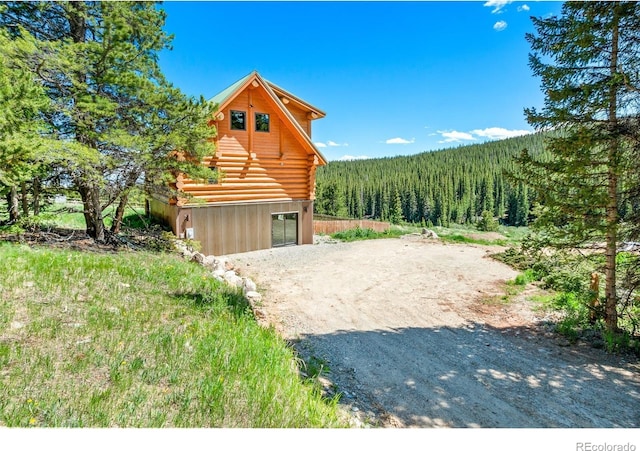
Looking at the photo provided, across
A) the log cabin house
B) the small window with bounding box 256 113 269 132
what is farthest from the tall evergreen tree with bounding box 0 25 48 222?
the small window with bounding box 256 113 269 132

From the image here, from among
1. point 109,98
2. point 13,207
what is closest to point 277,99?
point 109,98

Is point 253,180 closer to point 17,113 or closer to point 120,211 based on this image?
point 120,211

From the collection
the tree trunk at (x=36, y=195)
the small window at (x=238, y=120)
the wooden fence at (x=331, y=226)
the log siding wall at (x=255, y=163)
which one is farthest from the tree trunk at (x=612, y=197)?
the wooden fence at (x=331, y=226)

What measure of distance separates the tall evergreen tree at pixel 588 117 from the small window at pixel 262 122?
1155cm

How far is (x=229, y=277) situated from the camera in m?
9.74

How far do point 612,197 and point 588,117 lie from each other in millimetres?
1568

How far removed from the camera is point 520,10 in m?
5.82

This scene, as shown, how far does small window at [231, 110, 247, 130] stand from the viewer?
1474 cm

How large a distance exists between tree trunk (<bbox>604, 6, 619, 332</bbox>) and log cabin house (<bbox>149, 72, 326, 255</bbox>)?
38.8ft

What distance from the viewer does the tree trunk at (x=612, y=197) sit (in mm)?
5789

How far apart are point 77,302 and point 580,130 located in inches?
360

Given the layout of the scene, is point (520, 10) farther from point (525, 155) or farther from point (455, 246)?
point (455, 246)

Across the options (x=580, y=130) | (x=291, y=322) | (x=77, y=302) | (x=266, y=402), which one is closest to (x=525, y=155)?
(x=580, y=130)

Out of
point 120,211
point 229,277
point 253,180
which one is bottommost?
point 229,277
